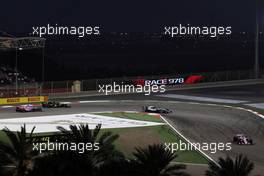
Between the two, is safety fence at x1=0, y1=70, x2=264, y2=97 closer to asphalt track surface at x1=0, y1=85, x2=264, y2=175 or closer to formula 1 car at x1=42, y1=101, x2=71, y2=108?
asphalt track surface at x1=0, y1=85, x2=264, y2=175

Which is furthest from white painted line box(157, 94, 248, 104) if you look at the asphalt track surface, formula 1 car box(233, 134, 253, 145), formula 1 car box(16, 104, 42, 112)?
formula 1 car box(233, 134, 253, 145)

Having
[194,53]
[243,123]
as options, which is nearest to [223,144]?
[243,123]

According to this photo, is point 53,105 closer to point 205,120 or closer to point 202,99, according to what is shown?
point 205,120

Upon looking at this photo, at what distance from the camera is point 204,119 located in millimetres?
39656

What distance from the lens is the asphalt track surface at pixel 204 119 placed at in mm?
29925

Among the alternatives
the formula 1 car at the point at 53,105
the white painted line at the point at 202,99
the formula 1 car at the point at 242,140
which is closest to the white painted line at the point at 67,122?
the formula 1 car at the point at 53,105

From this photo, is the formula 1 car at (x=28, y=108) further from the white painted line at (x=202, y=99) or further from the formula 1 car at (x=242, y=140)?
the formula 1 car at (x=242, y=140)

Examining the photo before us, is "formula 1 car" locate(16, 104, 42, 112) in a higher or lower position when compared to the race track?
higher

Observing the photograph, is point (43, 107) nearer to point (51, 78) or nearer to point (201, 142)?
point (201, 142)

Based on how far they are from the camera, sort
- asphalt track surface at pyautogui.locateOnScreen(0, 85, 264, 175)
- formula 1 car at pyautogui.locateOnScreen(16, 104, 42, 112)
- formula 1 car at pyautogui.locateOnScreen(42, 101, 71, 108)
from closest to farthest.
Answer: asphalt track surface at pyautogui.locateOnScreen(0, 85, 264, 175)
formula 1 car at pyautogui.locateOnScreen(16, 104, 42, 112)
formula 1 car at pyautogui.locateOnScreen(42, 101, 71, 108)

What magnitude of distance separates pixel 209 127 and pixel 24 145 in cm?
1864

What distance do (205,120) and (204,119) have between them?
471mm

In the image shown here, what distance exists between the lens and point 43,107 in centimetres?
4594

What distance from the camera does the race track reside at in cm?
3025
